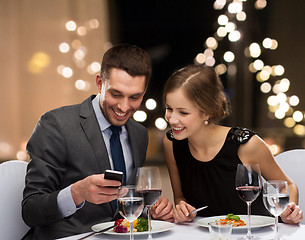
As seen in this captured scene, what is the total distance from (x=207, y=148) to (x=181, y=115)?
26 centimetres

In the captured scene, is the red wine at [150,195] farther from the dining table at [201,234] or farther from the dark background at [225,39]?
the dark background at [225,39]

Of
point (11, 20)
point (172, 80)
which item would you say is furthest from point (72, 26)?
point (172, 80)

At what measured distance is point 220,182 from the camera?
2076 mm

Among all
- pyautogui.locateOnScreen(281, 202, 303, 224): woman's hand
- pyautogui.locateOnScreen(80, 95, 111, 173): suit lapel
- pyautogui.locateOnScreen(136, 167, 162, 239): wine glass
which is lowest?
pyautogui.locateOnScreen(281, 202, 303, 224): woman's hand

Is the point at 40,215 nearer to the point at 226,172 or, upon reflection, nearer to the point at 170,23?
the point at 226,172

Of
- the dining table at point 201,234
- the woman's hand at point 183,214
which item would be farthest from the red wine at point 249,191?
the woman's hand at point 183,214

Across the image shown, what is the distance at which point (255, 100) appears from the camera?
5273 millimetres

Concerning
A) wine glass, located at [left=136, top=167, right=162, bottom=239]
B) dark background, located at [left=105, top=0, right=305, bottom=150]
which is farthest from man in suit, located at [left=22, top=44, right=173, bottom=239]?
dark background, located at [left=105, top=0, right=305, bottom=150]

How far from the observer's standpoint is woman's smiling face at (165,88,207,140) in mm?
1957

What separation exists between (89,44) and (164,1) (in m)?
1.27

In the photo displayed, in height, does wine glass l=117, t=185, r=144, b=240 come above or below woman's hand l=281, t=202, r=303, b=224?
above

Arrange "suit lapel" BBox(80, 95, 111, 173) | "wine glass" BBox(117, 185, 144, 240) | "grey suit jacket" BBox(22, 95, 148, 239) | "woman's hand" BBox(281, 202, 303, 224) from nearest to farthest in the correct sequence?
"wine glass" BBox(117, 185, 144, 240), "woman's hand" BBox(281, 202, 303, 224), "grey suit jacket" BBox(22, 95, 148, 239), "suit lapel" BBox(80, 95, 111, 173)

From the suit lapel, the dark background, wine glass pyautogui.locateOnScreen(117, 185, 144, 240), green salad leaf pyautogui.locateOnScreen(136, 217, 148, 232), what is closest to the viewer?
wine glass pyautogui.locateOnScreen(117, 185, 144, 240)

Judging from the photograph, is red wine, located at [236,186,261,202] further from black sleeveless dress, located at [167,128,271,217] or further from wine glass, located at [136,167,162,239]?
black sleeveless dress, located at [167,128,271,217]
